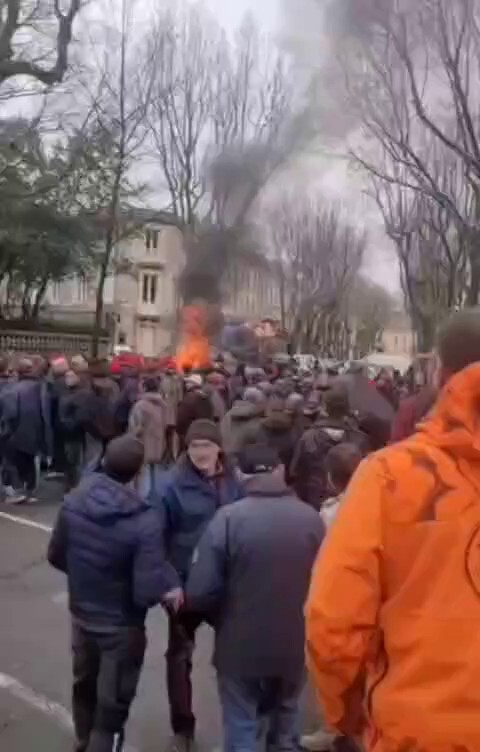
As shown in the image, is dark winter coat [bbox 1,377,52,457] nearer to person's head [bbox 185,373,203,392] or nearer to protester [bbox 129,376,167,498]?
protester [bbox 129,376,167,498]

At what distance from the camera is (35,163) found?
108 ft

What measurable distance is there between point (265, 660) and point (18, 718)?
2.05 metres

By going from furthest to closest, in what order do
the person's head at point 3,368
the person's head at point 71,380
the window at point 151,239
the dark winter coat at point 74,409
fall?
the window at point 151,239, the person's head at point 3,368, the person's head at point 71,380, the dark winter coat at point 74,409

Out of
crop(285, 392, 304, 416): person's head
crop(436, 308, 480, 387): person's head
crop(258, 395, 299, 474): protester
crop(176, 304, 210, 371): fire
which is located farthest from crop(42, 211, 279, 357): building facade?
crop(436, 308, 480, 387): person's head

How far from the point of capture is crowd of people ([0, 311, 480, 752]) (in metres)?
2.34

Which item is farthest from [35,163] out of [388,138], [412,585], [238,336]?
[412,585]

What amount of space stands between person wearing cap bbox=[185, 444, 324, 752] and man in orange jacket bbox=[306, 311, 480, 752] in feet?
6.59

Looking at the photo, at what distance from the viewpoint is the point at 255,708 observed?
4.61m

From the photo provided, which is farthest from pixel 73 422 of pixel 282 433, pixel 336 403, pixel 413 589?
pixel 413 589

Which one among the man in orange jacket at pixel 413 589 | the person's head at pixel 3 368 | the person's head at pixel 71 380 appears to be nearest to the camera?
the man in orange jacket at pixel 413 589

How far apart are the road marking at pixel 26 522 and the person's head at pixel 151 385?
212 centimetres

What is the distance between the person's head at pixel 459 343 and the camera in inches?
99.3

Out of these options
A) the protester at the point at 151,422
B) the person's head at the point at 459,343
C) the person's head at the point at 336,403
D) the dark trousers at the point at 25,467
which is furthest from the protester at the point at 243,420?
the dark trousers at the point at 25,467

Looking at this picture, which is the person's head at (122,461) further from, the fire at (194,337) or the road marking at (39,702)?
the fire at (194,337)
